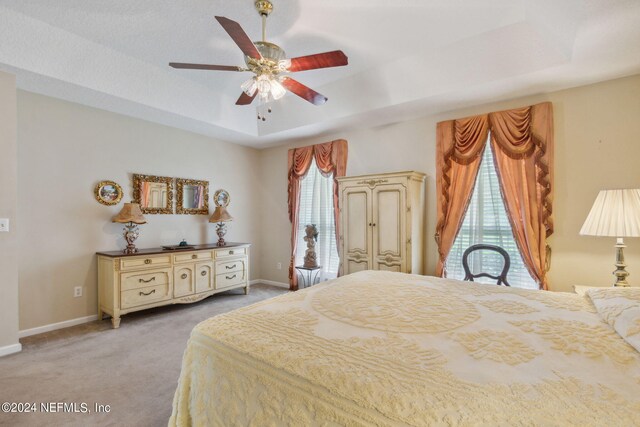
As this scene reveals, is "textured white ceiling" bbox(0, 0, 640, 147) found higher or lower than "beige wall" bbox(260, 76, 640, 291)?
higher

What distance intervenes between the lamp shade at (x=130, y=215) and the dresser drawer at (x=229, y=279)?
1260 millimetres

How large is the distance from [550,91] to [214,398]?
12.5 ft

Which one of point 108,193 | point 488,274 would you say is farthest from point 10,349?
point 488,274

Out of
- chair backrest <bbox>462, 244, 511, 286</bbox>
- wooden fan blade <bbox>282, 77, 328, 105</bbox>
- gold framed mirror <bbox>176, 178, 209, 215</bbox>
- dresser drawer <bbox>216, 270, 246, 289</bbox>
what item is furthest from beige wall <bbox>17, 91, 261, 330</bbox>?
chair backrest <bbox>462, 244, 511, 286</bbox>

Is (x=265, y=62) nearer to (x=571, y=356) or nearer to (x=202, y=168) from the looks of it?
(x=571, y=356)

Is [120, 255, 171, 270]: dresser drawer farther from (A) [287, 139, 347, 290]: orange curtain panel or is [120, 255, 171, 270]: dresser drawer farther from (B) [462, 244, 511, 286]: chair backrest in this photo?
(B) [462, 244, 511, 286]: chair backrest

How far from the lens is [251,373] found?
107cm

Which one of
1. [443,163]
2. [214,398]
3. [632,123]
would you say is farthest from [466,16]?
[214,398]

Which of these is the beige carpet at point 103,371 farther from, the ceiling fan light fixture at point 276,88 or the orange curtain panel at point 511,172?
the orange curtain panel at point 511,172

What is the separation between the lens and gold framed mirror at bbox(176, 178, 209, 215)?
424 cm

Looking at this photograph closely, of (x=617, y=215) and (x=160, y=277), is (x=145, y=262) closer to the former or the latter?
(x=160, y=277)

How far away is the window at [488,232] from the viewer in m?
3.15

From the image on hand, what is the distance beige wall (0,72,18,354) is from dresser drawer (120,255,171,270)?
0.84 m

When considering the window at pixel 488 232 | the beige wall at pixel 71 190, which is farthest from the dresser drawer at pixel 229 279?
the window at pixel 488 232
